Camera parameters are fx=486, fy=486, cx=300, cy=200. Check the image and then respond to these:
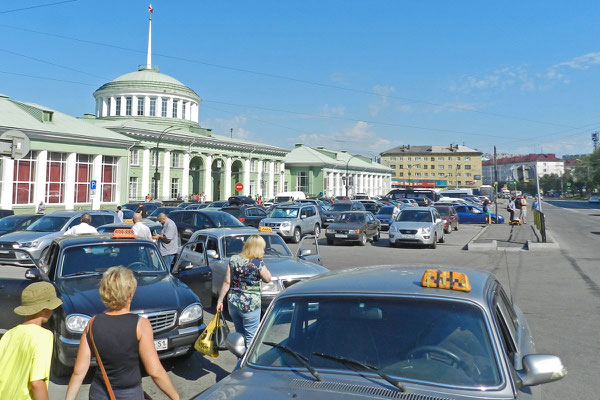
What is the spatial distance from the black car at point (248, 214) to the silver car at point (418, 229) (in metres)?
7.88

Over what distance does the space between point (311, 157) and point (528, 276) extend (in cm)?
7261

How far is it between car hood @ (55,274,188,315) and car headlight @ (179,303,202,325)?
0.39 feet

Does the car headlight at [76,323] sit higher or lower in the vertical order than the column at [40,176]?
lower

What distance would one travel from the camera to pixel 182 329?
5.97 meters

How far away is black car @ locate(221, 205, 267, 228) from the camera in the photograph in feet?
86.3

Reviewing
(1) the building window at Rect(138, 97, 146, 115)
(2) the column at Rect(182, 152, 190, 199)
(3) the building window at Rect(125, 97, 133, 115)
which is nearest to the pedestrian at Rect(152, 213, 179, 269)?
(2) the column at Rect(182, 152, 190, 199)

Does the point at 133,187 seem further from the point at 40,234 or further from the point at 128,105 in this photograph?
the point at 40,234

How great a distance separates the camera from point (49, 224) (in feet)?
53.7

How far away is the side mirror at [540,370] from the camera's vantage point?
2748 mm

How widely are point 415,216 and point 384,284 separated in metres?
20.2

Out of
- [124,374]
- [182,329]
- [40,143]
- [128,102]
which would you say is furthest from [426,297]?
[128,102]

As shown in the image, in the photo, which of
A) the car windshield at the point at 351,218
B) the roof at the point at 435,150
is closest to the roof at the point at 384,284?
the car windshield at the point at 351,218

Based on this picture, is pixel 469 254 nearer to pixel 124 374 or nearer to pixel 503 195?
pixel 124 374

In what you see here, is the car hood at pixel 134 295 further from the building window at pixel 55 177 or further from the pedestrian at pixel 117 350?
the building window at pixel 55 177
